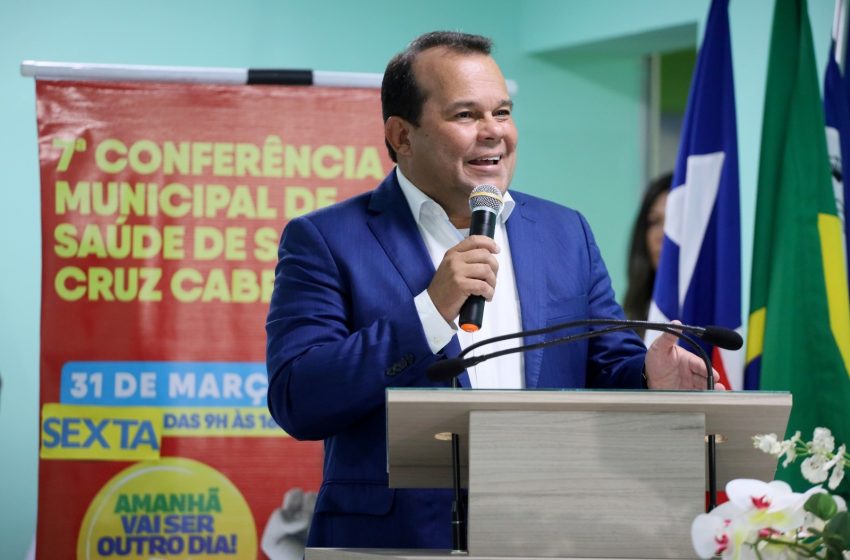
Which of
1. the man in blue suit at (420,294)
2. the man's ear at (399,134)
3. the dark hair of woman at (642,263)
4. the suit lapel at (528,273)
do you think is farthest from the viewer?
the dark hair of woman at (642,263)

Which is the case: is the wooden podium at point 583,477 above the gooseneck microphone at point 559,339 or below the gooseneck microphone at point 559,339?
below

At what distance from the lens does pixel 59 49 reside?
4625 millimetres

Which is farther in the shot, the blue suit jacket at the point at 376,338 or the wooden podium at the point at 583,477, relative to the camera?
the blue suit jacket at the point at 376,338

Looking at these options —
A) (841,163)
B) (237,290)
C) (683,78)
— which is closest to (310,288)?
(237,290)

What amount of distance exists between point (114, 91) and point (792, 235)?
1915 mm

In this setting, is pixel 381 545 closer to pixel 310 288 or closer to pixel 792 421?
pixel 310 288

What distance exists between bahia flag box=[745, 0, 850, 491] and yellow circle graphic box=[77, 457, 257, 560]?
149 cm

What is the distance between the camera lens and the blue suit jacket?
80.4 inches

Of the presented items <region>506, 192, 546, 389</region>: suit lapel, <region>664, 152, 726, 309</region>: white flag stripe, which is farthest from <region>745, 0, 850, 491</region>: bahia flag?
<region>506, 192, 546, 389</region>: suit lapel

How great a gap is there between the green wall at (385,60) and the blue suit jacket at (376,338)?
1.38m

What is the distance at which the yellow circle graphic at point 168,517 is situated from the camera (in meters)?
3.48

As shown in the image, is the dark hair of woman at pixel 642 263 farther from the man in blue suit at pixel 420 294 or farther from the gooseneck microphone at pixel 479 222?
the gooseneck microphone at pixel 479 222

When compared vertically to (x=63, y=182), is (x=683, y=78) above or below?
above

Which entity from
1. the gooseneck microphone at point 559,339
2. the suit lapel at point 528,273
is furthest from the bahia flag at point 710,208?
the gooseneck microphone at point 559,339
